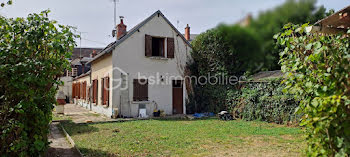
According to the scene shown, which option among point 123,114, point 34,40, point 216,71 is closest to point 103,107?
point 123,114

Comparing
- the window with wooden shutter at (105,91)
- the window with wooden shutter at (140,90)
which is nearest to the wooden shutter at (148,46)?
the window with wooden shutter at (140,90)

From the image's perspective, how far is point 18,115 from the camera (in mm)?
3863

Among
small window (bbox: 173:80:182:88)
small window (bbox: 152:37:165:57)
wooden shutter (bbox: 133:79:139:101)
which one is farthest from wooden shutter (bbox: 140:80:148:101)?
small window (bbox: 152:37:165:57)

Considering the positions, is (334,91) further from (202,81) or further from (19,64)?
(202,81)

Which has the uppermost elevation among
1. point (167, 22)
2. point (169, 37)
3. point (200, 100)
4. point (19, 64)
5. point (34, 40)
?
point (167, 22)

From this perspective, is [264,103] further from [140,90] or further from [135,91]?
[135,91]

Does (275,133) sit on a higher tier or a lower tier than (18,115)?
lower

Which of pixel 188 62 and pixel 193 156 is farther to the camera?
pixel 188 62

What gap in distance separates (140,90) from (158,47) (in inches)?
115

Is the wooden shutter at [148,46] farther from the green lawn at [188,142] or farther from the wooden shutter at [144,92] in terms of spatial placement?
the green lawn at [188,142]

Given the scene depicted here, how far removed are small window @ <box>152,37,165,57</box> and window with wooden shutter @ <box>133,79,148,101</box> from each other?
1.96 metres

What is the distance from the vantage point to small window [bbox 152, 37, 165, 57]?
1436 cm

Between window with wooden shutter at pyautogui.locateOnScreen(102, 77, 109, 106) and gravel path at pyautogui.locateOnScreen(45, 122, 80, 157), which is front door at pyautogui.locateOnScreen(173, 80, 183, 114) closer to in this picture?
window with wooden shutter at pyautogui.locateOnScreen(102, 77, 109, 106)

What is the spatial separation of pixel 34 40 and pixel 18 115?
4.10 ft
